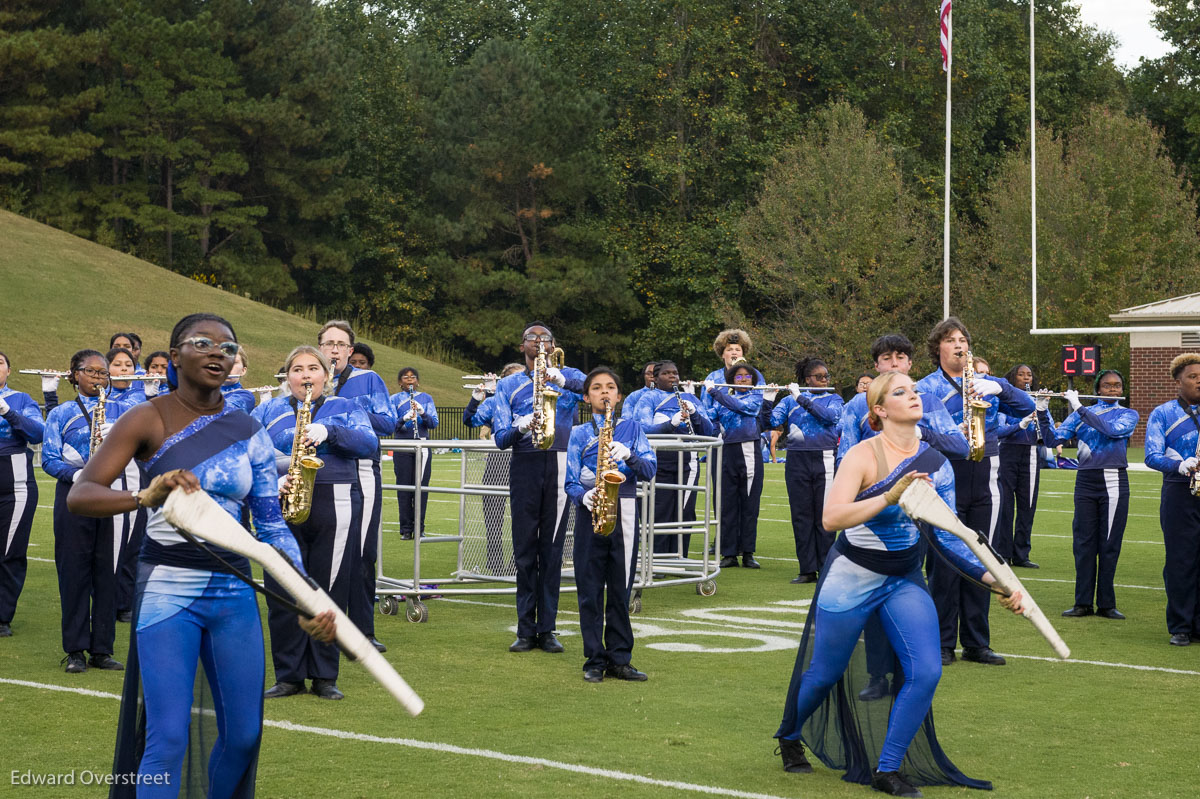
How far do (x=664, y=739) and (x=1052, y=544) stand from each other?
35.8ft

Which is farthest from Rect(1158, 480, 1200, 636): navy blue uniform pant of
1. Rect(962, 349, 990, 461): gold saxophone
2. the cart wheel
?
the cart wheel

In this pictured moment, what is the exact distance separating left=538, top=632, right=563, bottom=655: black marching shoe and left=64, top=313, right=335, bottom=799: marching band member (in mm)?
4947

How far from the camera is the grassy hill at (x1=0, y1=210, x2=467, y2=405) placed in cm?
3834

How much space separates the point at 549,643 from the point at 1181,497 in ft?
15.1

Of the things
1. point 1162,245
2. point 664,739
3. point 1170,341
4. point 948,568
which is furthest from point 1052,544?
point 1162,245

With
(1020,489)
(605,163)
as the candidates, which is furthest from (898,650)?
(605,163)

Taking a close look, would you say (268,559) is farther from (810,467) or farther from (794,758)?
Result: (810,467)

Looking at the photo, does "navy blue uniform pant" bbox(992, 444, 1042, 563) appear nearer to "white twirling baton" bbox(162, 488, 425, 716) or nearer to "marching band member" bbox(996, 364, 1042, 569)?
"marching band member" bbox(996, 364, 1042, 569)

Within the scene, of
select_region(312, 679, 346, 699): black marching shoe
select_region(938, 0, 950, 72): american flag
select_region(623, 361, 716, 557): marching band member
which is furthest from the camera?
select_region(938, 0, 950, 72): american flag

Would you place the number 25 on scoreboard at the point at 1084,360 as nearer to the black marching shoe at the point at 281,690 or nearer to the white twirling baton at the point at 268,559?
the black marching shoe at the point at 281,690

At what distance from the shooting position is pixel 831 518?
5.72 m

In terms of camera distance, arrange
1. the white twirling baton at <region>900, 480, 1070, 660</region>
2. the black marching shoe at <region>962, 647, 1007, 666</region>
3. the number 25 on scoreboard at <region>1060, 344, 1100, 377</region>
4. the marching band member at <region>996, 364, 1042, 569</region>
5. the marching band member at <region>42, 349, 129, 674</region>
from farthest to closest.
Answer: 1. the number 25 on scoreboard at <region>1060, 344, 1100, 377</region>
2. the marching band member at <region>996, 364, 1042, 569</region>
3. the black marching shoe at <region>962, 647, 1007, 666</region>
4. the marching band member at <region>42, 349, 129, 674</region>
5. the white twirling baton at <region>900, 480, 1070, 660</region>

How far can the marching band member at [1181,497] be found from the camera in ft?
32.3

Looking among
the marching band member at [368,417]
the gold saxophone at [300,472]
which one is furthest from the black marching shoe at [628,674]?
the gold saxophone at [300,472]
